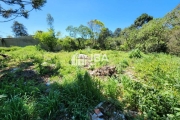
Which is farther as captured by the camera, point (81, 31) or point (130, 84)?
point (81, 31)

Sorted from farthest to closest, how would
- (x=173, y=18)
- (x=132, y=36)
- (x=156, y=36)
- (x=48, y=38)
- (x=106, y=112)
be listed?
(x=132, y=36) < (x=48, y=38) < (x=156, y=36) < (x=173, y=18) < (x=106, y=112)

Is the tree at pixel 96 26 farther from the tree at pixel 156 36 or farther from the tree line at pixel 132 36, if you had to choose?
the tree at pixel 156 36

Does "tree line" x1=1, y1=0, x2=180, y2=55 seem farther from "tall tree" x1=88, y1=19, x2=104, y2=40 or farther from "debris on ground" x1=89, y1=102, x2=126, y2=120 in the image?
"debris on ground" x1=89, y1=102, x2=126, y2=120

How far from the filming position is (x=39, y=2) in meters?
3.95

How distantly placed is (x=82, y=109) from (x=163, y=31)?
9338 mm

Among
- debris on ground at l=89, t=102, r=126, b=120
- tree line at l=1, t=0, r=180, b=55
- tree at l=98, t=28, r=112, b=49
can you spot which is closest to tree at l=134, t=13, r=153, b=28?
tree line at l=1, t=0, r=180, b=55

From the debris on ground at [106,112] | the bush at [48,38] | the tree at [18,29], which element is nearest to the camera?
the debris on ground at [106,112]

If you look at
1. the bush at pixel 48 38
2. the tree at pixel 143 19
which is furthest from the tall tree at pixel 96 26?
the tree at pixel 143 19

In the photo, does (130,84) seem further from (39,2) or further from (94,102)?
(39,2)

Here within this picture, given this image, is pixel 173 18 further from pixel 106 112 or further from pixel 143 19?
pixel 143 19

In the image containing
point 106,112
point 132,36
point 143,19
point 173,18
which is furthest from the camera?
point 143,19

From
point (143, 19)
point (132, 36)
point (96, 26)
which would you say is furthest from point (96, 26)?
point (143, 19)

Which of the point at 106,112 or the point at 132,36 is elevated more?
the point at 132,36

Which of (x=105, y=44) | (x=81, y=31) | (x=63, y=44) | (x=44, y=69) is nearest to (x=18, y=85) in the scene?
(x=44, y=69)
